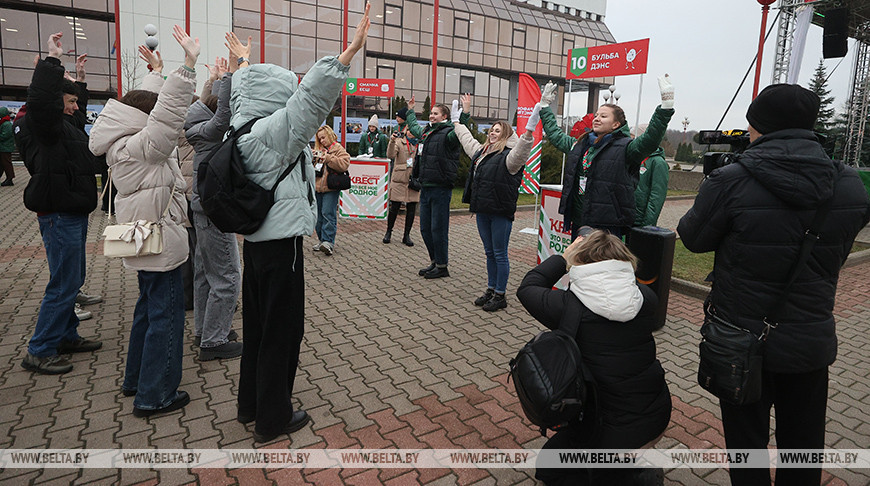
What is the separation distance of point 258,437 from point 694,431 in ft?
9.00

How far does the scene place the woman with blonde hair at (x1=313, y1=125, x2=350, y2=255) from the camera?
24.3 ft

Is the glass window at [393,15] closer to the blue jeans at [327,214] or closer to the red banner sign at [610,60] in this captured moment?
the red banner sign at [610,60]

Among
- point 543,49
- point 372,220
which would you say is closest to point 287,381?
point 372,220

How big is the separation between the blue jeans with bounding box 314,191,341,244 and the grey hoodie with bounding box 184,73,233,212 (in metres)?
3.50

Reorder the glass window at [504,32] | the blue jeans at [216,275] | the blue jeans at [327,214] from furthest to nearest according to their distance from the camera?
the glass window at [504,32], the blue jeans at [327,214], the blue jeans at [216,275]

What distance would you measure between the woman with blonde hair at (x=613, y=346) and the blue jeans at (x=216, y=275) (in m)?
2.73

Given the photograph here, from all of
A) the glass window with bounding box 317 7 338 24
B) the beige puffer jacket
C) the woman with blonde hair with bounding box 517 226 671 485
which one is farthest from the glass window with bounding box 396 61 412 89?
the woman with blonde hair with bounding box 517 226 671 485

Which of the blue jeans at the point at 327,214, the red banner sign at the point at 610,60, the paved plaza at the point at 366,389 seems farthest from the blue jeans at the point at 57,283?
the red banner sign at the point at 610,60

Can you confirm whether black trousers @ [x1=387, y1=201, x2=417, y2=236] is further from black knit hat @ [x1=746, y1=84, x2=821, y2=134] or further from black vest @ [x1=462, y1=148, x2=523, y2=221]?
black knit hat @ [x1=746, y1=84, x2=821, y2=134]

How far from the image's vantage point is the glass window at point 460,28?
36125 millimetres

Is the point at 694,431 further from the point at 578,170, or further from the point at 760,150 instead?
the point at 578,170

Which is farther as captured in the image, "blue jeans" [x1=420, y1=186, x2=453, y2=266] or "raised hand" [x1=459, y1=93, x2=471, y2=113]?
"blue jeans" [x1=420, y1=186, x2=453, y2=266]

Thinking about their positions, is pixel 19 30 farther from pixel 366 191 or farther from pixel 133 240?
pixel 133 240

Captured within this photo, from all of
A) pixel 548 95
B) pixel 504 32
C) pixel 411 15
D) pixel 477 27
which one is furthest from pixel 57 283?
pixel 504 32
